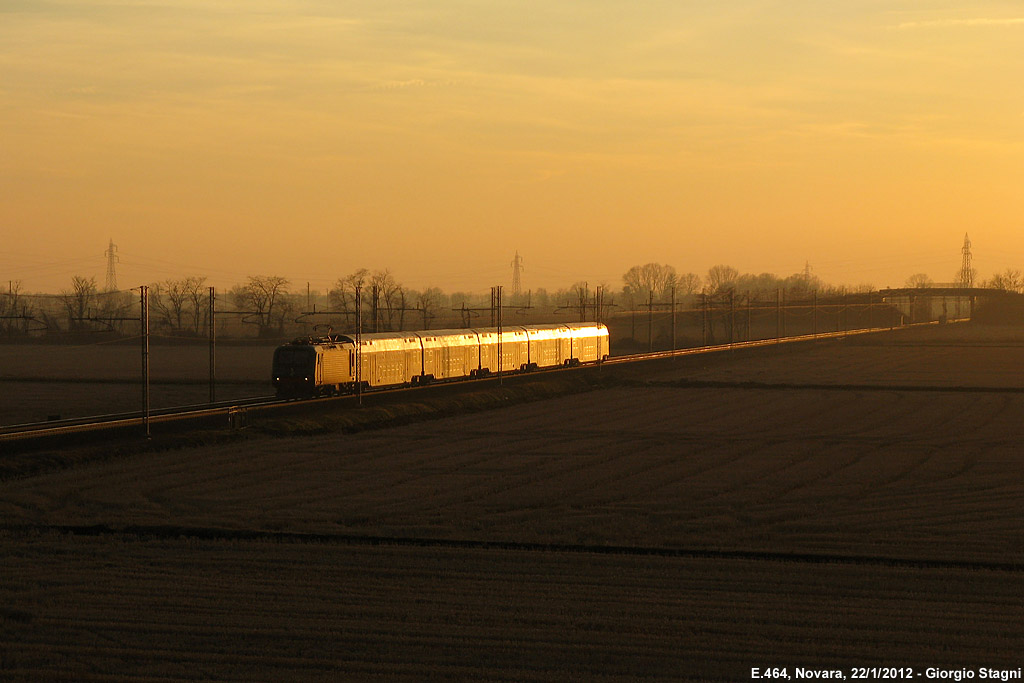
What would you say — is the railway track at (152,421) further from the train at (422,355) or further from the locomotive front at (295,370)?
the train at (422,355)

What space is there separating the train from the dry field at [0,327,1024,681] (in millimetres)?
12390

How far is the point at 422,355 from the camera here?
236 ft

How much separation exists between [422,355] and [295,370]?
522 inches

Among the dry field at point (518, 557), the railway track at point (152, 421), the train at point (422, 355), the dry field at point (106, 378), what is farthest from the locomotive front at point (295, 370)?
the dry field at point (518, 557)

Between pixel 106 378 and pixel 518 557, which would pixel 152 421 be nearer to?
pixel 518 557

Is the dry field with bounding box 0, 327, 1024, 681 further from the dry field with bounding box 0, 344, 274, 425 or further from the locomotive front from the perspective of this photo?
the dry field with bounding box 0, 344, 274, 425

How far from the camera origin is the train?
5984 centimetres

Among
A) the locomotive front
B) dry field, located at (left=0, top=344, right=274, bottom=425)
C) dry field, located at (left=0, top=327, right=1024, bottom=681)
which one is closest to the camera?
dry field, located at (left=0, top=327, right=1024, bottom=681)

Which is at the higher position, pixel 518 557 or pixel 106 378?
pixel 106 378

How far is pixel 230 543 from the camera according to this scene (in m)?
25.7

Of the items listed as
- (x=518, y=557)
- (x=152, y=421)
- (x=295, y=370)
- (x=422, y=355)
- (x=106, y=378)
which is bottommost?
(x=518, y=557)

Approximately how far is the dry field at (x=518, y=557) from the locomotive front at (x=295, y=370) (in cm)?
1173

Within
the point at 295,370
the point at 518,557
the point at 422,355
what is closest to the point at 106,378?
the point at 422,355

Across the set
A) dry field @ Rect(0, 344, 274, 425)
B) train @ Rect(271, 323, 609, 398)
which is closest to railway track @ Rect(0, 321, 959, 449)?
train @ Rect(271, 323, 609, 398)
